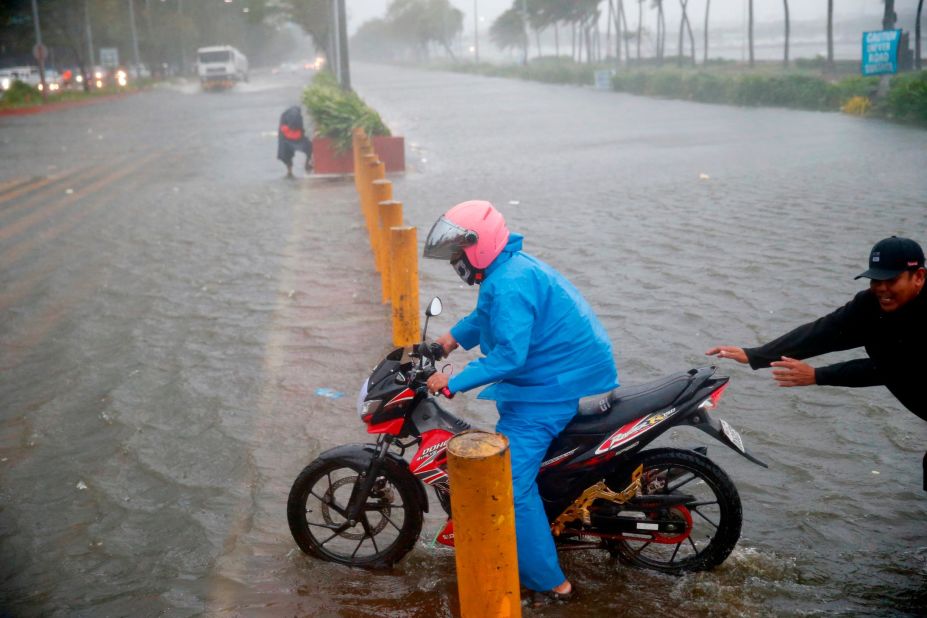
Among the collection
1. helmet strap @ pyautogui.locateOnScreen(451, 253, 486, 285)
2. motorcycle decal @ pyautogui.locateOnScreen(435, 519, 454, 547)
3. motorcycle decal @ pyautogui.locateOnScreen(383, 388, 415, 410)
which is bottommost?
motorcycle decal @ pyautogui.locateOnScreen(435, 519, 454, 547)

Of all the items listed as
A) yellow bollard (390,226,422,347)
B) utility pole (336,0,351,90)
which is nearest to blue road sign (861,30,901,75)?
utility pole (336,0,351,90)

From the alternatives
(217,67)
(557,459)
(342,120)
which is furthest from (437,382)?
(217,67)

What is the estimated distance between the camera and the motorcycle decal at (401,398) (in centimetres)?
355

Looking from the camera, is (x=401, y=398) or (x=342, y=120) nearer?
(x=401, y=398)

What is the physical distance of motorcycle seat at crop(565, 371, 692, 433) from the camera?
3.49 metres

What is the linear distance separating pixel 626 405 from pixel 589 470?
1.01 feet

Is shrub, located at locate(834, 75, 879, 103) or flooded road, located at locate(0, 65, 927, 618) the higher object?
shrub, located at locate(834, 75, 879, 103)

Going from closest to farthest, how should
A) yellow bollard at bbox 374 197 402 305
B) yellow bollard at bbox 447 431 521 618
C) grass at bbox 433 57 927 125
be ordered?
yellow bollard at bbox 447 431 521 618, yellow bollard at bbox 374 197 402 305, grass at bbox 433 57 927 125

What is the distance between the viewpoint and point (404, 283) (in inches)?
248

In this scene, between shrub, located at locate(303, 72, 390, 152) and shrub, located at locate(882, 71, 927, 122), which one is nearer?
shrub, located at locate(303, 72, 390, 152)

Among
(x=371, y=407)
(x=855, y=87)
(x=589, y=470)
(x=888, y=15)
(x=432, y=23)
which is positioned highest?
(x=432, y=23)

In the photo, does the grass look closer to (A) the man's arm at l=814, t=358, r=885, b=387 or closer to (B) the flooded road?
(B) the flooded road

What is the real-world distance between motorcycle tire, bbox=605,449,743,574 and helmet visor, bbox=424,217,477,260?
1.13 m

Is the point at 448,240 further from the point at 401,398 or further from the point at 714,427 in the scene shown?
the point at 714,427
